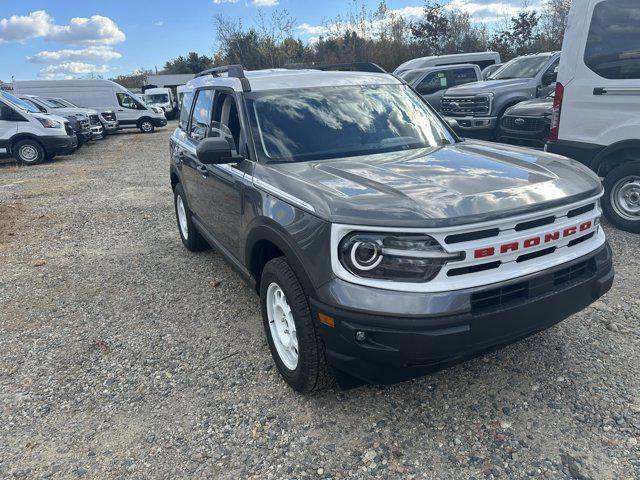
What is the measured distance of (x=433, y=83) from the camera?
550 inches

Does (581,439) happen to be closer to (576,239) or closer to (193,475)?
(576,239)

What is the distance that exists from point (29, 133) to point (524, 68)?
13.2m

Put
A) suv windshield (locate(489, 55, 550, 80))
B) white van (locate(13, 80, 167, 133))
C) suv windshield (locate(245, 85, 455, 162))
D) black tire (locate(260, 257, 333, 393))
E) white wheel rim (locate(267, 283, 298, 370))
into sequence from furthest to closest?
white van (locate(13, 80, 167, 133)) < suv windshield (locate(489, 55, 550, 80)) < suv windshield (locate(245, 85, 455, 162)) < white wheel rim (locate(267, 283, 298, 370)) < black tire (locate(260, 257, 333, 393))

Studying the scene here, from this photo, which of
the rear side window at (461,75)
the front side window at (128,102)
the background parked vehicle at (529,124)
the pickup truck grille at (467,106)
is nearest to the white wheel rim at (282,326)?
the background parked vehicle at (529,124)

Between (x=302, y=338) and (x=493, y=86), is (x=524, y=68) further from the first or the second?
(x=302, y=338)

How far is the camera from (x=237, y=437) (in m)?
2.69

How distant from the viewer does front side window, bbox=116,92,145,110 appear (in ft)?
78.4

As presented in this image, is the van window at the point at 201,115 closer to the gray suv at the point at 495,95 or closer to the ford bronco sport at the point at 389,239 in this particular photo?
the ford bronco sport at the point at 389,239

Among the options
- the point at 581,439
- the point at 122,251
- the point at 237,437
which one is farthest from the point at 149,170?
the point at 581,439

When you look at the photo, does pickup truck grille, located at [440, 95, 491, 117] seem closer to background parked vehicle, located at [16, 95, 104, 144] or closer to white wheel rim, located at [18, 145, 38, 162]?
white wheel rim, located at [18, 145, 38, 162]

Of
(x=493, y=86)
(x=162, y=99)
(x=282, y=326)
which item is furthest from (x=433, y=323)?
(x=162, y=99)

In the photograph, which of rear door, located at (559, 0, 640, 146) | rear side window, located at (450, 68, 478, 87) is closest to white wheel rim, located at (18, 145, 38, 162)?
rear side window, located at (450, 68, 478, 87)

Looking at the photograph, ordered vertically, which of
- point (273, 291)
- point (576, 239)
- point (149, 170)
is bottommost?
point (149, 170)

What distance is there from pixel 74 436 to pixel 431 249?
2.25 m
